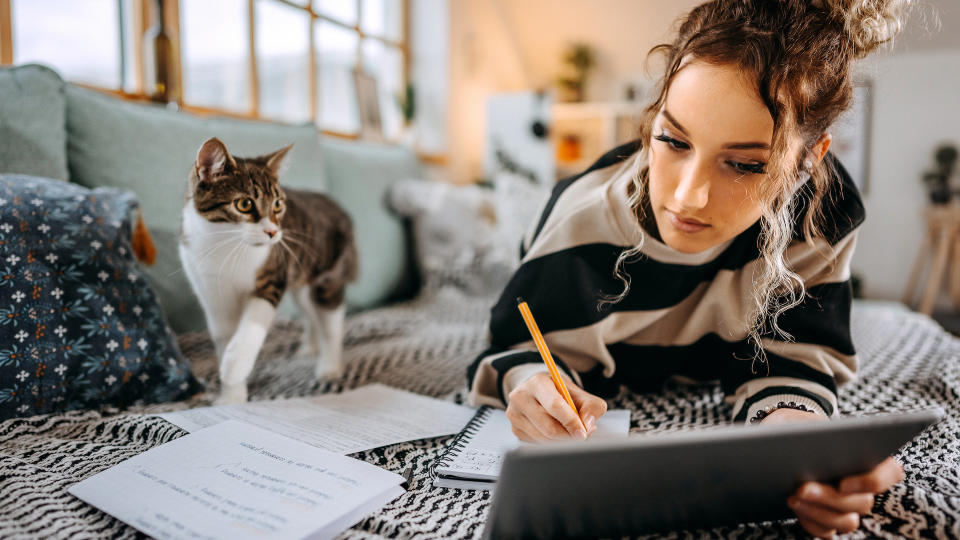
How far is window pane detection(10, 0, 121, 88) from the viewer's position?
1354 mm

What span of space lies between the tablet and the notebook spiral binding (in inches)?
5.5

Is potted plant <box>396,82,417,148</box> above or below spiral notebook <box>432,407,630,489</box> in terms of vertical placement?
above

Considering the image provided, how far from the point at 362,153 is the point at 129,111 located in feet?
2.84

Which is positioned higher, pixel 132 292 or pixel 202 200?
pixel 202 200

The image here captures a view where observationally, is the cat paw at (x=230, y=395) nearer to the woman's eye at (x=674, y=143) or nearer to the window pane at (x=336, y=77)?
the woman's eye at (x=674, y=143)

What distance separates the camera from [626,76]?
352cm

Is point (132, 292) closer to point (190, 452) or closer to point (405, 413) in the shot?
point (190, 452)

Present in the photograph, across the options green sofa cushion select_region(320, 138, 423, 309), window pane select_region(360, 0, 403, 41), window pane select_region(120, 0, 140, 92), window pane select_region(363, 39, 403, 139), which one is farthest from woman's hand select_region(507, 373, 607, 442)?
window pane select_region(360, 0, 403, 41)

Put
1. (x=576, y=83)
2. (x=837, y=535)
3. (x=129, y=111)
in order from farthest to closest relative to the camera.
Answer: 1. (x=576, y=83)
2. (x=129, y=111)
3. (x=837, y=535)

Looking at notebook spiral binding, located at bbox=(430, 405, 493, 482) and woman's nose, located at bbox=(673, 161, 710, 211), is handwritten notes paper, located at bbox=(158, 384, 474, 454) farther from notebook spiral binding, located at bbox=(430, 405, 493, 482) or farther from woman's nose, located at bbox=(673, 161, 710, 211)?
woman's nose, located at bbox=(673, 161, 710, 211)

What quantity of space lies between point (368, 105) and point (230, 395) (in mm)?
1873

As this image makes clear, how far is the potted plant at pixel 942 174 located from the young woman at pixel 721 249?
9.55 ft

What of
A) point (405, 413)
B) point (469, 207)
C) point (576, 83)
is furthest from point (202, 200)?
point (576, 83)

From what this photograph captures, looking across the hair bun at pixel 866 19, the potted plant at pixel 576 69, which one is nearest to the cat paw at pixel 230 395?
the hair bun at pixel 866 19
